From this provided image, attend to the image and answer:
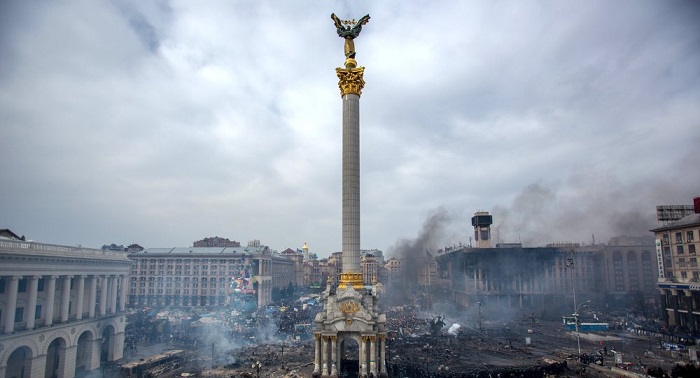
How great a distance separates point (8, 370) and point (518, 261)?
10816 cm

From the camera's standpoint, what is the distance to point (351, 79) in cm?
4578

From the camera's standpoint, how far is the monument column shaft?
4362cm

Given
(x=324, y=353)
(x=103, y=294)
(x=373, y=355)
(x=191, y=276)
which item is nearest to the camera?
(x=373, y=355)

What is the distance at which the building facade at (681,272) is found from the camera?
67062 mm

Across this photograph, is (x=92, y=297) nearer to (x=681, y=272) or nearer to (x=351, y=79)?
(x=351, y=79)

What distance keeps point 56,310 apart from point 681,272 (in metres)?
88.4

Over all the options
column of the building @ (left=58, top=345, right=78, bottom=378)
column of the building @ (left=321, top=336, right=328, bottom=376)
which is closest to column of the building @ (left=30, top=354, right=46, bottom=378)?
column of the building @ (left=58, top=345, right=78, bottom=378)

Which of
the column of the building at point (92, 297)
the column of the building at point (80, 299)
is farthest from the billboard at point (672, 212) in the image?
the column of the building at point (80, 299)

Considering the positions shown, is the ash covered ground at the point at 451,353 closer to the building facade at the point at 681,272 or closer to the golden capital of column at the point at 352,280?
the building facade at the point at 681,272

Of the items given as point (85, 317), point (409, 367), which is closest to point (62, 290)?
point (85, 317)

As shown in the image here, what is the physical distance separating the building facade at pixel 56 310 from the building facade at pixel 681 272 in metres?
81.6

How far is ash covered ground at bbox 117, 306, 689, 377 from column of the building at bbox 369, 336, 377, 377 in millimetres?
4149

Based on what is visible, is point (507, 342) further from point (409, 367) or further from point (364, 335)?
point (364, 335)

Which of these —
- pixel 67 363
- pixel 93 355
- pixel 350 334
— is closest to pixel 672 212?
pixel 350 334
